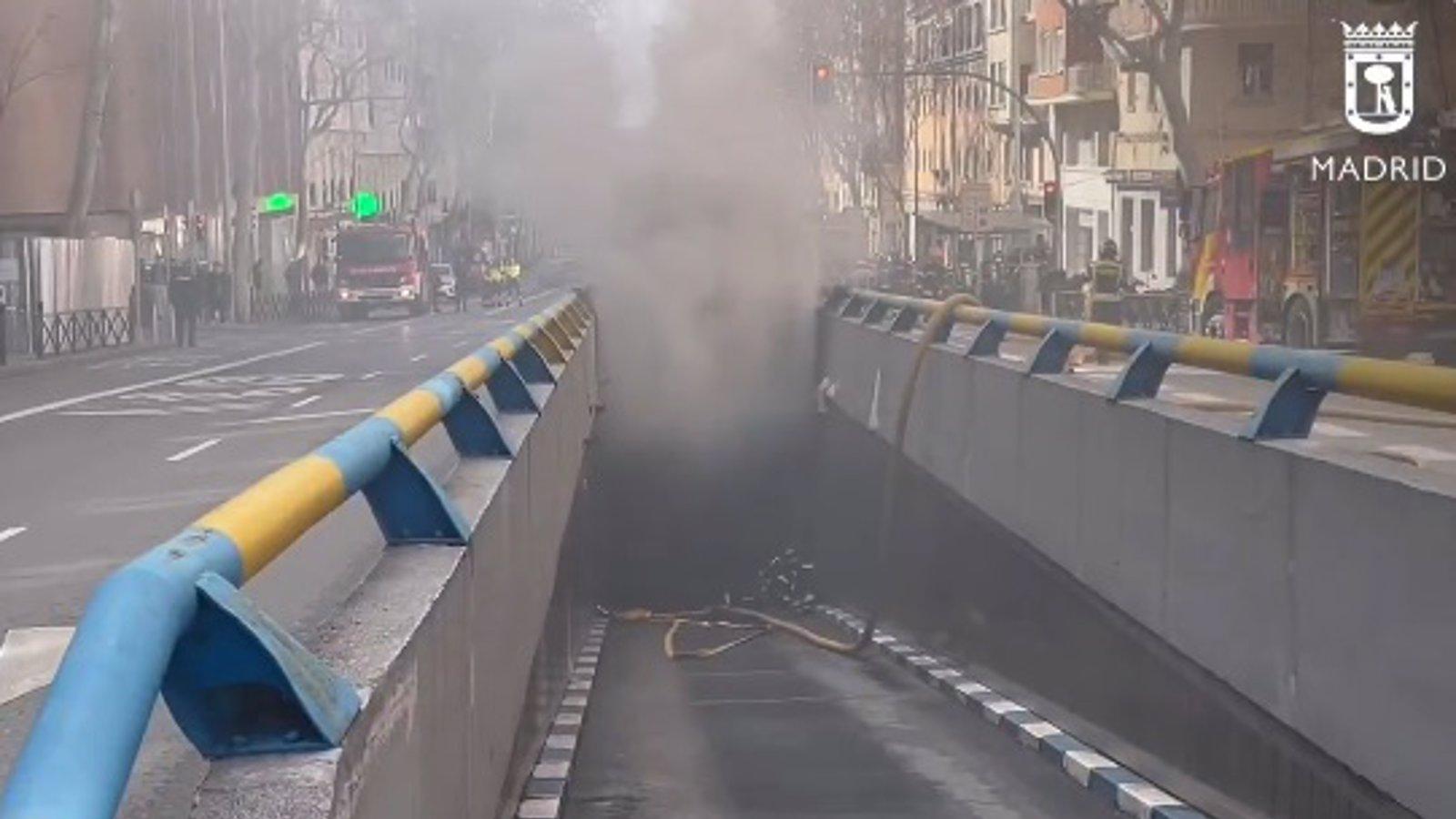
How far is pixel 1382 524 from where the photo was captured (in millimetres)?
6742

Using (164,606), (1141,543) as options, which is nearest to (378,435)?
(164,606)

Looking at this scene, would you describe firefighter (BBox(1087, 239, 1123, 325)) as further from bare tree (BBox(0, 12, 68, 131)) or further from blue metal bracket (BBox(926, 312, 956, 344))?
bare tree (BBox(0, 12, 68, 131))

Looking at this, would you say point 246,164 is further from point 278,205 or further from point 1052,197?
point 1052,197

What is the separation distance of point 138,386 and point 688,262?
14.3m

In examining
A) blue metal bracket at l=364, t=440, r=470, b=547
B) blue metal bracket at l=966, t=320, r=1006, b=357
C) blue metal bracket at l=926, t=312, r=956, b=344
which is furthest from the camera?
blue metal bracket at l=926, t=312, r=956, b=344

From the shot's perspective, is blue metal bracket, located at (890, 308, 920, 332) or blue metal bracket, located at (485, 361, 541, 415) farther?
blue metal bracket, located at (890, 308, 920, 332)

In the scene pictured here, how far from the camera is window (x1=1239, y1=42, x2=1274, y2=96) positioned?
195 feet

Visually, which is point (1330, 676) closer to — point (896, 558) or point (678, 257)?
point (896, 558)

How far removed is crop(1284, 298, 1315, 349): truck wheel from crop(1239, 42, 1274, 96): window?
2461 centimetres

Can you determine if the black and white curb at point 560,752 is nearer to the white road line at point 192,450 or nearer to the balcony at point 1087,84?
the white road line at point 192,450

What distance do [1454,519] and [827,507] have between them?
15.5 metres

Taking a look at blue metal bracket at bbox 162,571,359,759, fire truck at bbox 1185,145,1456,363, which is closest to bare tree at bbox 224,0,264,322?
fire truck at bbox 1185,145,1456,363

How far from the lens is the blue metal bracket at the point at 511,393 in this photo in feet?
35.4

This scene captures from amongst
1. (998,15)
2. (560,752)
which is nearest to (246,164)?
(998,15)
